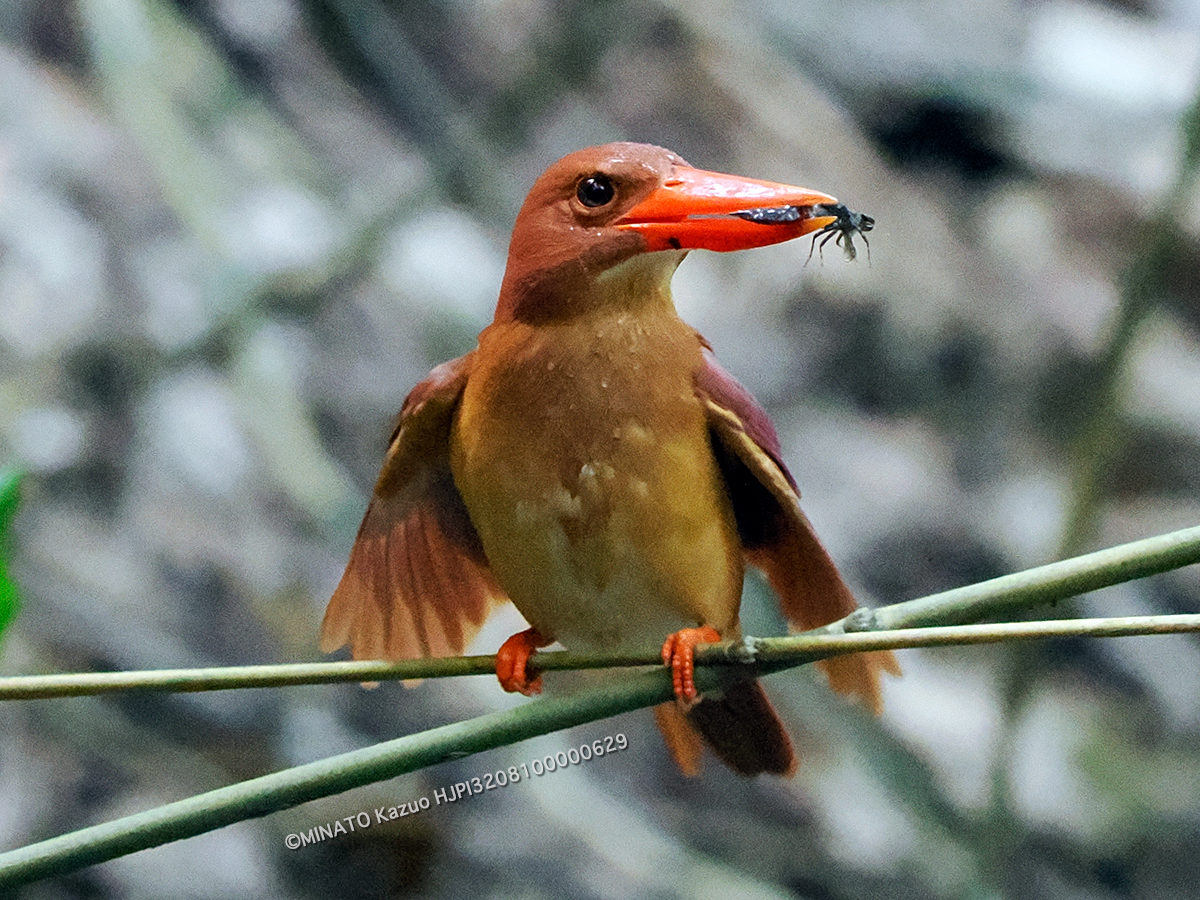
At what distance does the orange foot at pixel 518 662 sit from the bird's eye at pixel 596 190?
11.1 inches

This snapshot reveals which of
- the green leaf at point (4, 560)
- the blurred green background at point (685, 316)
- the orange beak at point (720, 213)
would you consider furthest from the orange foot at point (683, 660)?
the blurred green background at point (685, 316)

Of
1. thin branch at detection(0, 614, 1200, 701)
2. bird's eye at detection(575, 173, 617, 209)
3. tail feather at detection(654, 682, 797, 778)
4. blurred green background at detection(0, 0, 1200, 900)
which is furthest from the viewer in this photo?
blurred green background at detection(0, 0, 1200, 900)

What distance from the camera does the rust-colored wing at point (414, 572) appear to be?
2.67ft

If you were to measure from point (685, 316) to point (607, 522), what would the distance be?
69 cm

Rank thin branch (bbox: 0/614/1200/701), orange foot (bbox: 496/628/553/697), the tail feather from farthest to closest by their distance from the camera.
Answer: the tail feather, orange foot (bbox: 496/628/553/697), thin branch (bbox: 0/614/1200/701)

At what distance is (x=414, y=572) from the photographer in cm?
84

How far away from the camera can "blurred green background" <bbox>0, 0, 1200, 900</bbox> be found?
4.60ft

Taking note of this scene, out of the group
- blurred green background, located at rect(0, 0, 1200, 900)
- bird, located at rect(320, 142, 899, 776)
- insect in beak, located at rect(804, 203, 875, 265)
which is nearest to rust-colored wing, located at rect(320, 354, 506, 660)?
bird, located at rect(320, 142, 899, 776)

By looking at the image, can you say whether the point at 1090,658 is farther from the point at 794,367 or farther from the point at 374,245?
the point at 374,245

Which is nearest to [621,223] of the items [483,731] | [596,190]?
[596,190]

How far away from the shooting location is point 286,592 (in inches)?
58.5

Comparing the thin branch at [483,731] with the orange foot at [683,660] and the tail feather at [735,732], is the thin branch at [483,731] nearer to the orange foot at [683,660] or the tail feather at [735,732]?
the orange foot at [683,660]

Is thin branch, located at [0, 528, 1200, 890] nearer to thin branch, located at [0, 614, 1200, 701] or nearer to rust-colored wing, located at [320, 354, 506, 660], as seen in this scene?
thin branch, located at [0, 614, 1200, 701]

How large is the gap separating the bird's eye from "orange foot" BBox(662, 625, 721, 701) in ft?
0.87
